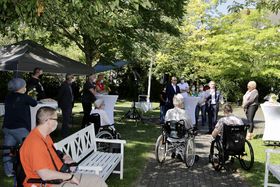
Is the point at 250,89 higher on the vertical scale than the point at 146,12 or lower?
lower

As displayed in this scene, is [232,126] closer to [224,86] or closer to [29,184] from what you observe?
[29,184]

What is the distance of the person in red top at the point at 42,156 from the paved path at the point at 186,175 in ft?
9.14

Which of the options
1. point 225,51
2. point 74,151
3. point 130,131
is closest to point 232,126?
point 74,151

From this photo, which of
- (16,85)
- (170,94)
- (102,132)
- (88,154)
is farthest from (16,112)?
(170,94)

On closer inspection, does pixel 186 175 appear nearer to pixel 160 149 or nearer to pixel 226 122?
pixel 160 149

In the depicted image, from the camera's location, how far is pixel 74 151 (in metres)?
6.11

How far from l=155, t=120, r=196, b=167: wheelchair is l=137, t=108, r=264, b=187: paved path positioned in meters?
0.23

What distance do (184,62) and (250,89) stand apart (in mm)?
16713

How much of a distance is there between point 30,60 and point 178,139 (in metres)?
4.19

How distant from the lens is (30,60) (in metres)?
9.86

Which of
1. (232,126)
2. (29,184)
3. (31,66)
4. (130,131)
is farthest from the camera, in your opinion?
(130,131)

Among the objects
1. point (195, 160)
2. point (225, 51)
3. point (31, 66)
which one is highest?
point (225, 51)

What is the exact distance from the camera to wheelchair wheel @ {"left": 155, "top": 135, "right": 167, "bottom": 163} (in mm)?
8297

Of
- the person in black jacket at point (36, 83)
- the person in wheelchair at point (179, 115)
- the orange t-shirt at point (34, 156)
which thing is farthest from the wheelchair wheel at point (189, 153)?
the orange t-shirt at point (34, 156)
